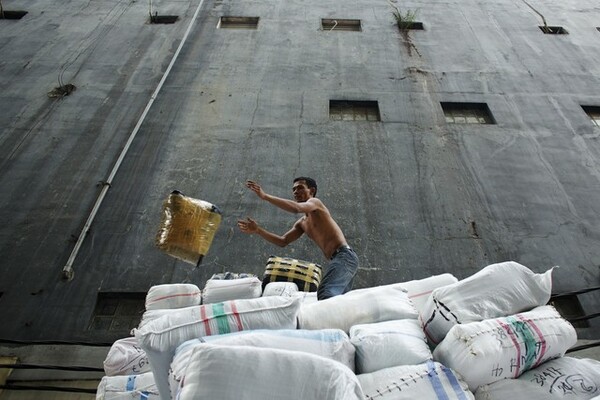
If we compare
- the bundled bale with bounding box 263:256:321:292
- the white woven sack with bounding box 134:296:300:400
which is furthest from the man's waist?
the white woven sack with bounding box 134:296:300:400

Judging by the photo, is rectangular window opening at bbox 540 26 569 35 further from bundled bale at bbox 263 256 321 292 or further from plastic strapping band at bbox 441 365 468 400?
plastic strapping band at bbox 441 365 468 400

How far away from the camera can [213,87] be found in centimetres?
615

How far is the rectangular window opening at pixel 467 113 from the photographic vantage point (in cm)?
576

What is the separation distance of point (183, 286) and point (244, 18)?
6.96 meters

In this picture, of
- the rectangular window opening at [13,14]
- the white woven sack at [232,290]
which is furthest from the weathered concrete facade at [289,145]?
the white woven sack at [232,290]

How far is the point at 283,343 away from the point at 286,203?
1.36 metres

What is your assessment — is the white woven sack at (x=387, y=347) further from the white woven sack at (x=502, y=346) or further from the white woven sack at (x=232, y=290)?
the white woven sack at (x=232, y=290)

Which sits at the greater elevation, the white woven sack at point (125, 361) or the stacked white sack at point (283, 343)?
the stacked white sack at point (283, 343)

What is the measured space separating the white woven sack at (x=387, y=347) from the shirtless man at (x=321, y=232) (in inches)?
32.7

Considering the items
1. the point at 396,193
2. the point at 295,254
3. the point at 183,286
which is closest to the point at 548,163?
the point at 396,193

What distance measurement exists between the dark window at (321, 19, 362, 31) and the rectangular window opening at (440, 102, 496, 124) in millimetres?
2973

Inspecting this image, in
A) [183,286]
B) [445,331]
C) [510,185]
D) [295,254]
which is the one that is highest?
[445,331]

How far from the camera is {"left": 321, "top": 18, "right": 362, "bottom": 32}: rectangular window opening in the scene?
7801 mm

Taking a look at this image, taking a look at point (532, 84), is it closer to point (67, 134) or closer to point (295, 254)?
point (295, 254)
